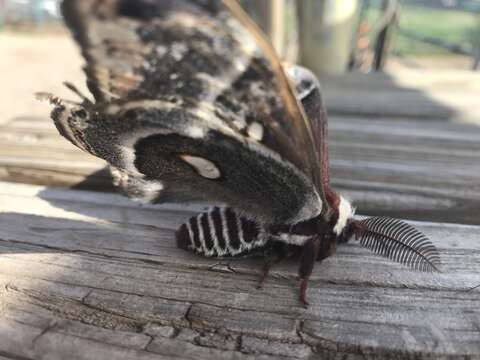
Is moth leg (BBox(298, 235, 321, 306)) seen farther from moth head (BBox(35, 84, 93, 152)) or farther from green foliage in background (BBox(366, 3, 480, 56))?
green foliage in background (BBox(366, 3, 480, 56))

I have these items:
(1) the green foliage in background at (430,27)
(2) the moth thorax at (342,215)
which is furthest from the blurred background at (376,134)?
(1) the green foliage in background at (430,27)

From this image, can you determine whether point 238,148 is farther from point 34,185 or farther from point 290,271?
point 34,185

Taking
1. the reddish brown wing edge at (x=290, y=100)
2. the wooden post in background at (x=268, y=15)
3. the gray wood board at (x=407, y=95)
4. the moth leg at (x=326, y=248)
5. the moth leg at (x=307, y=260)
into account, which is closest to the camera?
the reddish brown wing edge at (x=290, y=100)

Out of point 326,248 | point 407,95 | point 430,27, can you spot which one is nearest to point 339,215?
point 326,248

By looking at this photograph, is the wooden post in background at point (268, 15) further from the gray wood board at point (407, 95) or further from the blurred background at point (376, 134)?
the gray wood board at point (407, 95)

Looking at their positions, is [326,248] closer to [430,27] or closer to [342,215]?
[342,215]

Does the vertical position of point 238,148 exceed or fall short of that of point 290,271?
it exceeds it

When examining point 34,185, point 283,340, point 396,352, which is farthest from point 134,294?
point 34,185
